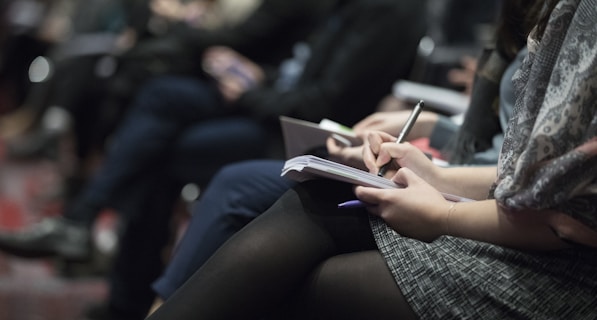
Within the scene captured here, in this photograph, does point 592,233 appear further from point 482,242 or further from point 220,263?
point 220,263

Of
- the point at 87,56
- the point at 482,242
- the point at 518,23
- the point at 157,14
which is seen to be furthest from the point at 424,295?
the point at 87,56

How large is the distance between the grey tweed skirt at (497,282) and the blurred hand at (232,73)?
1.49 metres

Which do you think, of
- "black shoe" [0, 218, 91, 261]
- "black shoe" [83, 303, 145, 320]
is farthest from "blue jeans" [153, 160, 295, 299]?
"black shoe" [0, 218, 91, 261]

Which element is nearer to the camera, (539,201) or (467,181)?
(539,201)

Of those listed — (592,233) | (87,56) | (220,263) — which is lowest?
(87,56)

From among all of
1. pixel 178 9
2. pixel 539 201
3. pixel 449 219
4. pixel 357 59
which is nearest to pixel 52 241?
pixel 178 9

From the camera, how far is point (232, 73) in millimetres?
2473

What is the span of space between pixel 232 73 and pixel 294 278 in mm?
1485

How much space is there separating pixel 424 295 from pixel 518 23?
50cm

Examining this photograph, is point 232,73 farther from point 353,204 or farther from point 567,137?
point 567,137

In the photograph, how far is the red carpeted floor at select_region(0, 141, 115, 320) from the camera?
7.98 ft

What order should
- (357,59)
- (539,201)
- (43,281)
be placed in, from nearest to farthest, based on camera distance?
(539,201), (357,59), (43,281)

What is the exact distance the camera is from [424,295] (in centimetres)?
100

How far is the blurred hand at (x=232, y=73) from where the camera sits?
96.8 inches
